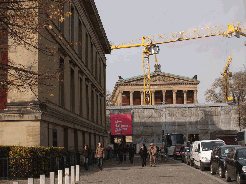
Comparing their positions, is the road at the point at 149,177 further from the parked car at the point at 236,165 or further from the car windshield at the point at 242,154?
the car windshield at the point at 242,154

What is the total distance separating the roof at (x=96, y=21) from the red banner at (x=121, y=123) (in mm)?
17488

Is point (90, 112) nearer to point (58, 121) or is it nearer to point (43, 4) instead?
point (58, 121)

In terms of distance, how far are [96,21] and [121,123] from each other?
96.1 ft

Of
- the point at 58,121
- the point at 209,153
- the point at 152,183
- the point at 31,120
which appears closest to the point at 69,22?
the point at 58,121

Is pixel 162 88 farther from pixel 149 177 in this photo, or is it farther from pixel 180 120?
pixel 149 177

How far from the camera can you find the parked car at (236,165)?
14266 millimetres

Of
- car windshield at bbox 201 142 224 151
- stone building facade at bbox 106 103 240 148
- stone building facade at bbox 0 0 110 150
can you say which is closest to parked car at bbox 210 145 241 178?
car windshield at bbox 201 142 224 151

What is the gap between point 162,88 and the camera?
11744 centimetres

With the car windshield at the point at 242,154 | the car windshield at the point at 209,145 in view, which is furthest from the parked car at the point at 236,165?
the car windshield at the point at 209,145

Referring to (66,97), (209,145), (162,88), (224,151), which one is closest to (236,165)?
(224,151)

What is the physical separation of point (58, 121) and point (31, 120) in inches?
149

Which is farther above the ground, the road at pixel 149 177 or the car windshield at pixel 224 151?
the car windshield at pixel 224 151

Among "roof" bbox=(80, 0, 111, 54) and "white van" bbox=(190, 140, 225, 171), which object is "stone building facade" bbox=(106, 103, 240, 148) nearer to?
"roof" bbox=(80, 0, 111, 54)

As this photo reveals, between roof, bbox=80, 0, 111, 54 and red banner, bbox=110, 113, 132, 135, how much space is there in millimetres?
17488
